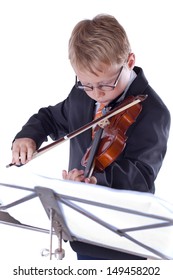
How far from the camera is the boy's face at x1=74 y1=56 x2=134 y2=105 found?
1.44 meters

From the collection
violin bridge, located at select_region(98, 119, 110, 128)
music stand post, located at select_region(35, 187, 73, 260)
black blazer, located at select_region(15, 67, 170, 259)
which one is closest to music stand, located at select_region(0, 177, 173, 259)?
music stand post, located at select_region(35, 187, 73, 260)

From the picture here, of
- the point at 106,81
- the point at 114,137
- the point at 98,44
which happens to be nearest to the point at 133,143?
the point at 114,137

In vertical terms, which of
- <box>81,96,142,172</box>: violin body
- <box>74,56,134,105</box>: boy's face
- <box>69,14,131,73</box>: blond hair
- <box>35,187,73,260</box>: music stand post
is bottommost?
<box>35,187,73,260</box>: music stand post

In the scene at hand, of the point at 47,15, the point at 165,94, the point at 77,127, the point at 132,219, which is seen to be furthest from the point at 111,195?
the point at 47,15

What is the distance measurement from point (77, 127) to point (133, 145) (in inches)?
9.6

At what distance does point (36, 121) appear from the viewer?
68.0 inches

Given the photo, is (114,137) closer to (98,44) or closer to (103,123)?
(103,123)

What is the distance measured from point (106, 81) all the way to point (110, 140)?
6.5 inches

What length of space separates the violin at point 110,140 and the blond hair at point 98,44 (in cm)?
14

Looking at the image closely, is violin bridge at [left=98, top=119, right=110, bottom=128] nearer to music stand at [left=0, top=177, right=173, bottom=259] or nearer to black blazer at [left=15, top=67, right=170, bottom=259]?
black blazer at [left=15, top=67, right=170, bottom=259]

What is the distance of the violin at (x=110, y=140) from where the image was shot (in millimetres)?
1479

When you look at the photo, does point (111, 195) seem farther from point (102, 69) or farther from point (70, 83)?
point (70, 83)

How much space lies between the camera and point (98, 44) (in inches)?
56.7

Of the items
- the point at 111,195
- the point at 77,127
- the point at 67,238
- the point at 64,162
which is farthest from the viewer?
the point at 64,162
